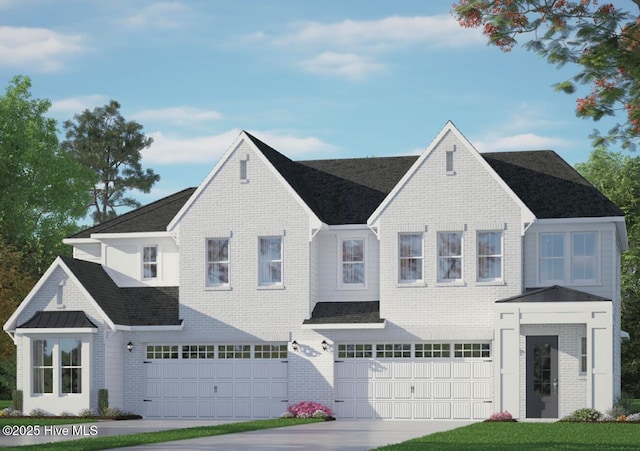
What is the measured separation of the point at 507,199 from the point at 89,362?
569 inches

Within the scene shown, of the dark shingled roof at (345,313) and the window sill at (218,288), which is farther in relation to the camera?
the window sill at (218,288)

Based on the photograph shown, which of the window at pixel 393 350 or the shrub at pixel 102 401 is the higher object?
the window at pixel 393 350

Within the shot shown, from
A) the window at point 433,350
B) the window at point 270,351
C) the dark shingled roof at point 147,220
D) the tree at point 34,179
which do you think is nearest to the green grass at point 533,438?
the window at point 433,350

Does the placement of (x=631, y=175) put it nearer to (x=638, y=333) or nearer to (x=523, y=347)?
(x=638, y=333)

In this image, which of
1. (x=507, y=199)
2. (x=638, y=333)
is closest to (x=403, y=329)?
(x=507, y=199)

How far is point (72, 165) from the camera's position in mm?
67125

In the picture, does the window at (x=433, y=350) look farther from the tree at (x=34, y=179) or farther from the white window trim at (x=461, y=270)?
the tree at (x=34, y=179)

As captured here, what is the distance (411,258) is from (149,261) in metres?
9.51

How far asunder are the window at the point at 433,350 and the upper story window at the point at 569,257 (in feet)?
12.3

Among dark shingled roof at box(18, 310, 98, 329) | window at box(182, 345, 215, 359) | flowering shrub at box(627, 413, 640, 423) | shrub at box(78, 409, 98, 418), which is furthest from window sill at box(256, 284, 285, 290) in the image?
flowering shrub at box(627, 413, 640, 423)

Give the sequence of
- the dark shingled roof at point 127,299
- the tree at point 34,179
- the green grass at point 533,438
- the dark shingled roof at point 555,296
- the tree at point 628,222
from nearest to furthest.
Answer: the green grass at point 533,438
the dark shingled roof at point 555,296
the dark shingled roof at point 127,299
the tree at point 628,222
the tree at point 34,179

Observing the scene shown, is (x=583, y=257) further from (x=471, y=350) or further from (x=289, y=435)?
(x=289, y=435)

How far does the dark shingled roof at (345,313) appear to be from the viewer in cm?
3697

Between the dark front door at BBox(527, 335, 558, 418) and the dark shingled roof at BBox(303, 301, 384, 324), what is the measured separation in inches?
193
